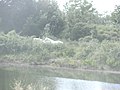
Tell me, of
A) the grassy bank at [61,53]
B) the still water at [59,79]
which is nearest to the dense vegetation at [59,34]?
the grassy bank at [61,53]

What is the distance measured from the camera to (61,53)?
34.3m

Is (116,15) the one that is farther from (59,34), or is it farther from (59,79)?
(59,79)

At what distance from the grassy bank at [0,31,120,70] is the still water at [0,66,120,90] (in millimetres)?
1892

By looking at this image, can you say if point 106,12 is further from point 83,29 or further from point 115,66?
point 115,66

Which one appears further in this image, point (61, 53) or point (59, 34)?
point (59, 34)

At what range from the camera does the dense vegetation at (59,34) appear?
108 feet

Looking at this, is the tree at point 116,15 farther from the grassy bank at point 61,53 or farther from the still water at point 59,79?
the still water at point 59,79

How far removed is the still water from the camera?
65.7 feet

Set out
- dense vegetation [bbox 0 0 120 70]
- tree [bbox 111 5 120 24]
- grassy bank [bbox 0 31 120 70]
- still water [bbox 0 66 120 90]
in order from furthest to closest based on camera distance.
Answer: tree [bbox 111 5 120 24]
dense vegetation [bbox 0 0 120 70]
grassy bank [bbox 0 31 120 70]
still water [bbox 0 66 120 90]

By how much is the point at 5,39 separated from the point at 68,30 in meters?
10.8

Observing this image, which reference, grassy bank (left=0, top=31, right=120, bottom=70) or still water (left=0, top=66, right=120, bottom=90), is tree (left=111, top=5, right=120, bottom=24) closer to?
grassy bank (left=0, top=31, right=120, bottom=70)

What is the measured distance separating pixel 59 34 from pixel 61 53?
1064cm

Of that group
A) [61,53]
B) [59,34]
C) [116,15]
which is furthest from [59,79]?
[116,15]

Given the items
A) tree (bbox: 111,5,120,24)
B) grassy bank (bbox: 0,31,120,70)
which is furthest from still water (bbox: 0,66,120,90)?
tree (bbox: 111,5,120,24)
